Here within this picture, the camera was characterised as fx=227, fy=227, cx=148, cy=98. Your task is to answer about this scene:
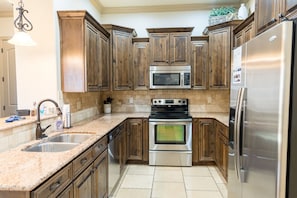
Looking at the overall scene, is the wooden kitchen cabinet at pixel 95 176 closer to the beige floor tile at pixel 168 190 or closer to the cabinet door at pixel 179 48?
the beige floor tile at pixel 168 190

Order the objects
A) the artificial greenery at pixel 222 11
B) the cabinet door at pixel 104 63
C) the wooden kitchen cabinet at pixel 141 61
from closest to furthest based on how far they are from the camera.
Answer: the cabinet door at pixel 104 63 → the artificial greenery at pixel 222 11 → the wooden kitchen cabinet at pixel 141 61

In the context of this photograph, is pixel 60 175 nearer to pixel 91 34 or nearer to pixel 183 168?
pixel 91 34

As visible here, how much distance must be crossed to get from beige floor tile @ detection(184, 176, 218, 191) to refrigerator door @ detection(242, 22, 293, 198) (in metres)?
1.50

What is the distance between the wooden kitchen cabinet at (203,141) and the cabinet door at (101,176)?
1.99 meters

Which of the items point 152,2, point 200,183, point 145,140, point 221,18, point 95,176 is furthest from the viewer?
point 152,2

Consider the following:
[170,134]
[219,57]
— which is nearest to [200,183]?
[170,134]

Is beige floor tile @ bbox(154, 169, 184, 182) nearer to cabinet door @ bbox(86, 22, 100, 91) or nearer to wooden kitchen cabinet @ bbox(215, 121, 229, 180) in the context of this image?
wooden kitchen cabinet @ bbox(215, 121, 229, 180)

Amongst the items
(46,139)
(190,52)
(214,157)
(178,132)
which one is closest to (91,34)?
(46,139)

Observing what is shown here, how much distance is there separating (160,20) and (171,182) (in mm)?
3167

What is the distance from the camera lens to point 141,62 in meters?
4.52

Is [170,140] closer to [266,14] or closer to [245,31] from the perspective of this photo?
[245,31]

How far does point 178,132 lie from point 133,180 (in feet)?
3.90

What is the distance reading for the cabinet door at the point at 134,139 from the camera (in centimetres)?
423

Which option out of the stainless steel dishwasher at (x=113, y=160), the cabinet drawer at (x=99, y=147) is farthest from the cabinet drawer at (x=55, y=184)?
the stainless steel dishwasher at (x=113, y=160)
